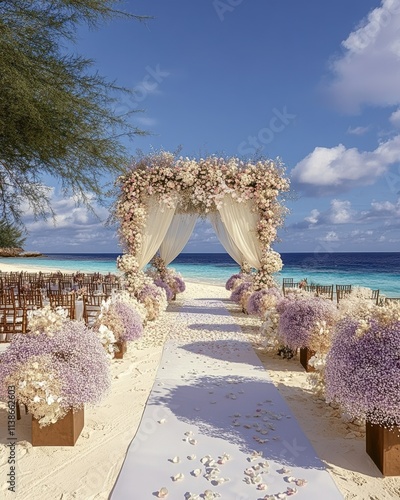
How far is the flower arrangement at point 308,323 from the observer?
5.57m

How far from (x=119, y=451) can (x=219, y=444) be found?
784 mm

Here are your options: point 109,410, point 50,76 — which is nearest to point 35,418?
point 109,410

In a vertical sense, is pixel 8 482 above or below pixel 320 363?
below

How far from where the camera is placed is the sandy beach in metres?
2.88

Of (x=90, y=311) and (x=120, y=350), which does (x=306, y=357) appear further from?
(x=90, y=311)

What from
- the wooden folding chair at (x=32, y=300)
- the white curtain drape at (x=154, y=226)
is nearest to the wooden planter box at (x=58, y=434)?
the wooden folding chair at (x=32, y=300)

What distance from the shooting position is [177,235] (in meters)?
13.4

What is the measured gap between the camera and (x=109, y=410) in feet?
14.2

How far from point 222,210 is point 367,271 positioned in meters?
37.3

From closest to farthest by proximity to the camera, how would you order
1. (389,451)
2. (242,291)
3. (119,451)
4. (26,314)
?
(389,451), (119,451), (26,314), (242,291)

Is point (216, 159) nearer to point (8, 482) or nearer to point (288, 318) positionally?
point (288, 318)

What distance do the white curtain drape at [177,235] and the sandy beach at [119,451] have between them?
299 inches

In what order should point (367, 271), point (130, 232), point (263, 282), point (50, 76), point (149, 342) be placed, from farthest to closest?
point (367, 271) → point (263, 282) → point (130, 232) → point (149, 342) → point (50, 76)

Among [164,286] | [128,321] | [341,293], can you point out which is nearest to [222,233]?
[164,286]
